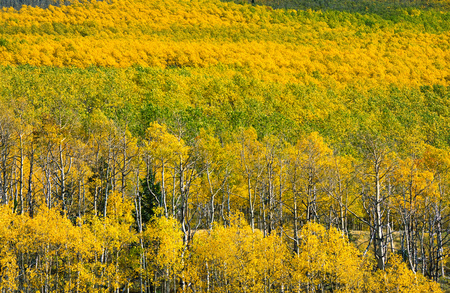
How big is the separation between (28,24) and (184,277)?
499ft

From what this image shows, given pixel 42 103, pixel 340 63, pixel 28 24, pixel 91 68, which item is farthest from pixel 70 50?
pixel 340 63

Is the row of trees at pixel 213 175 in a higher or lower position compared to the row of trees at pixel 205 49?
lower

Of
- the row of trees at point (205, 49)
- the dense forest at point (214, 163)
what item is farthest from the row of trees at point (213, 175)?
the row of trees at point (205, 49)

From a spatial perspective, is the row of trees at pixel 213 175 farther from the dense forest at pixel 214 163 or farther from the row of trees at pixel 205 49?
the row of trees at pixel 205 49

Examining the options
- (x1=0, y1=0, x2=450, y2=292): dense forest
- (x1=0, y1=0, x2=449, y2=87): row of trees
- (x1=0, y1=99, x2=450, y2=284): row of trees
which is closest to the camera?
(x1=0, y1=0, x2=450, y2=292): dense forest

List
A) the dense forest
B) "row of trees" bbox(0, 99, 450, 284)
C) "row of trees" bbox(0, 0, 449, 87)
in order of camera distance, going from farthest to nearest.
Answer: "row of trees" bbox(0, 0, 449, 87), "row of trees" bbox(0, 99, 450, 284), the dense forest

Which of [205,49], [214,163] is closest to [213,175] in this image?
[214,163]

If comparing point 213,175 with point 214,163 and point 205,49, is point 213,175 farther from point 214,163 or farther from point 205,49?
point 205,49

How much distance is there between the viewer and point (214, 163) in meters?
47.8

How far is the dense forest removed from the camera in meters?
38.6

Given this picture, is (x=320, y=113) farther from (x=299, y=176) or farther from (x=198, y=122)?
(x=299, y=176)

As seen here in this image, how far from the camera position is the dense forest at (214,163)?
38.6 meters

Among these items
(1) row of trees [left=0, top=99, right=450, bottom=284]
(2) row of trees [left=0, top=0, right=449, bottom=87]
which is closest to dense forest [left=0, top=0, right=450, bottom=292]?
(1) row of trees [left=0, top=99, right=450, bottom=284]

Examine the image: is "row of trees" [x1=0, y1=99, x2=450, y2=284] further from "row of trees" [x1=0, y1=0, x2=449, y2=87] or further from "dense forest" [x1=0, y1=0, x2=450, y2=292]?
"row of trees" [x1=0, y1=0, x2=449, y2=87]
